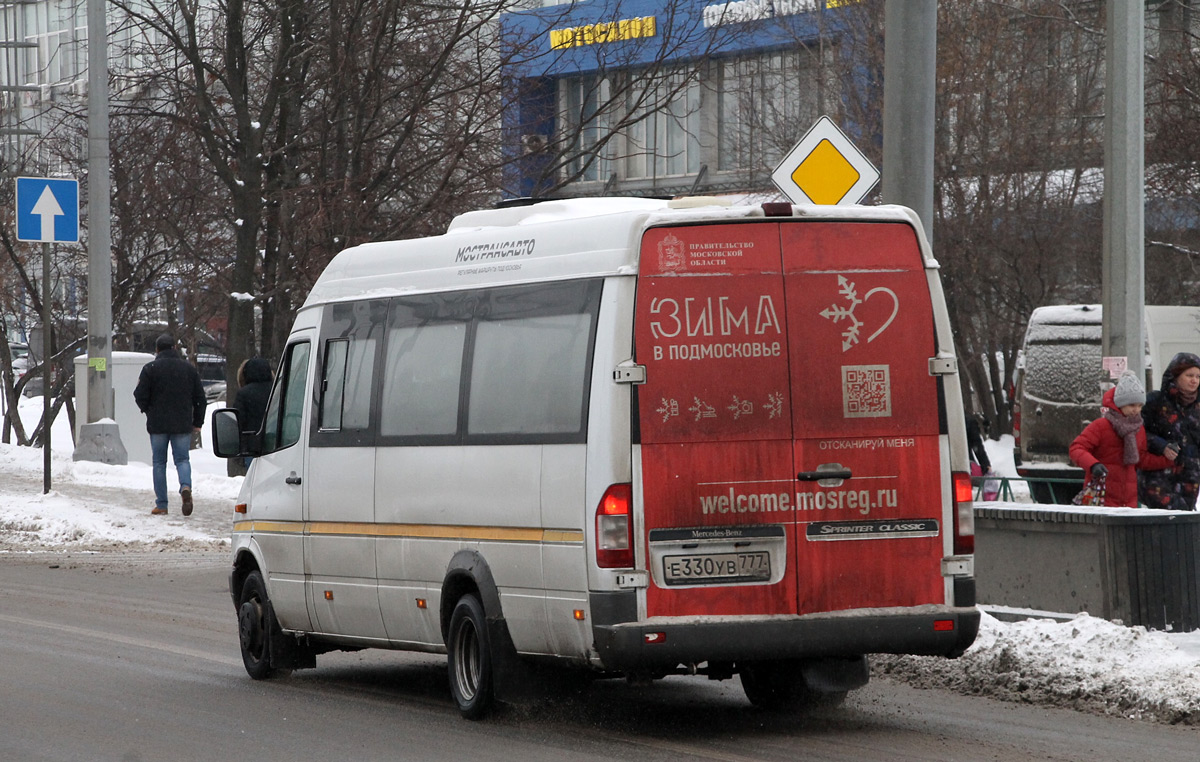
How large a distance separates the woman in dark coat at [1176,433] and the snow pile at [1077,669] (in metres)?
2.78

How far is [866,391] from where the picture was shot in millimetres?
7551

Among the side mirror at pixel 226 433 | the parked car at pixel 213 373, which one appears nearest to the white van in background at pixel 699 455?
the side mirror at pixel 226 433

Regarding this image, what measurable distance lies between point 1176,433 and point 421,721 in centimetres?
607

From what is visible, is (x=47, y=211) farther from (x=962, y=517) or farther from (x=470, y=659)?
(x=962, y=517)

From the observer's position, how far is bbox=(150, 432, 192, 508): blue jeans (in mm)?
19578

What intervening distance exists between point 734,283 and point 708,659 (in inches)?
62.6

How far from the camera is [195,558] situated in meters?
16.8

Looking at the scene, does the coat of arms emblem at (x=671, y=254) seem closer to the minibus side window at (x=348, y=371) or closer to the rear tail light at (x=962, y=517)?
the rear tail light at (x=962, y=517)

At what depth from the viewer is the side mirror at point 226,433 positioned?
9.88 metres

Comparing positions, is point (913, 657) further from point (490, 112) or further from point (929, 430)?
point (490, 112)

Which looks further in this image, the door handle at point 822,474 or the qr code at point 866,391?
the qr code at point 866,391

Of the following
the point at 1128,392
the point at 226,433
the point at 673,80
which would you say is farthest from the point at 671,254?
the point at 673,80

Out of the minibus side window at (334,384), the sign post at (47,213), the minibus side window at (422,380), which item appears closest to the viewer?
the minibus side window at (422,380)

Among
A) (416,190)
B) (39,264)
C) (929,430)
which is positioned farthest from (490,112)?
(39,264)
